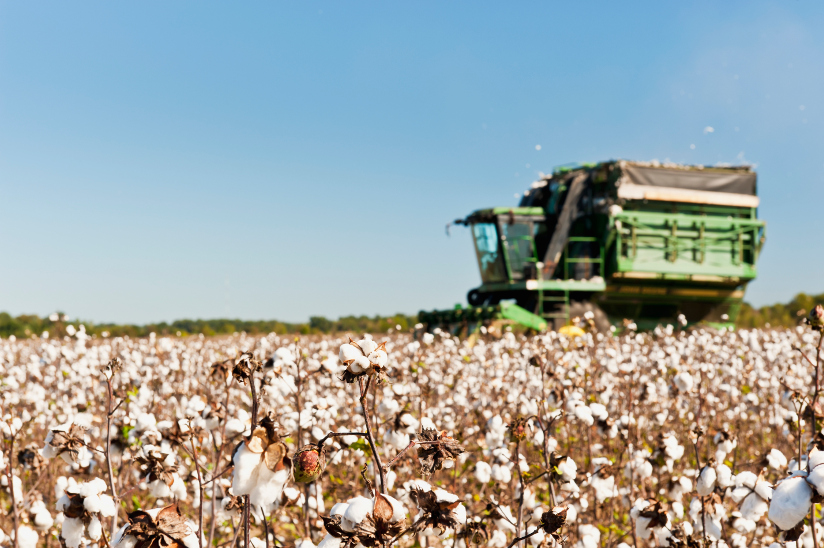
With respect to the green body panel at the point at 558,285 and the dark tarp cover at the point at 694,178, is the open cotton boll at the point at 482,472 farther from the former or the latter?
the dark tarp cover at the point at 694,178

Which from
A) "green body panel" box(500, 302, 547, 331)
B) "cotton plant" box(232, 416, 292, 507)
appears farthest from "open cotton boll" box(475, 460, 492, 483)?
"green body panel" box(500, 302, 547, 331)

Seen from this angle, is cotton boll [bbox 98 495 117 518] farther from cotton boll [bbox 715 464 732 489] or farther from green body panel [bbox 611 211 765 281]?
green body panel [bbox 611 211 765 281]

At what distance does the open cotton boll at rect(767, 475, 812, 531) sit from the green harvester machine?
665 inches

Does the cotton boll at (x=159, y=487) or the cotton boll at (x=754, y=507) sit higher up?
the cotton boll at (x=754, y=507)

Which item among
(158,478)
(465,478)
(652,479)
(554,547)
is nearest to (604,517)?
(652,479)

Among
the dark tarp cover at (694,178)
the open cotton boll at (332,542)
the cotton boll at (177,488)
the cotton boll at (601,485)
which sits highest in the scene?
the dark tarp cover at (694,178)

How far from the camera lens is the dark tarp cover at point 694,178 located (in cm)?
1948

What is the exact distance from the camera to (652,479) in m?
5.83

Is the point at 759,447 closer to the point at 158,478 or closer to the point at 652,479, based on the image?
the point at 652,479

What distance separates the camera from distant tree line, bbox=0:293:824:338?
3225 cm

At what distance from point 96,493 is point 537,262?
58.6 ft

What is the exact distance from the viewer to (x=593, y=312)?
63.0ft

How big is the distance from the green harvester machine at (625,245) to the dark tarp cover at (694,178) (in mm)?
30

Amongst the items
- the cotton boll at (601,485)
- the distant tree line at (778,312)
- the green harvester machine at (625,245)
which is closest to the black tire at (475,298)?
the green harvester machine at (625,245)
